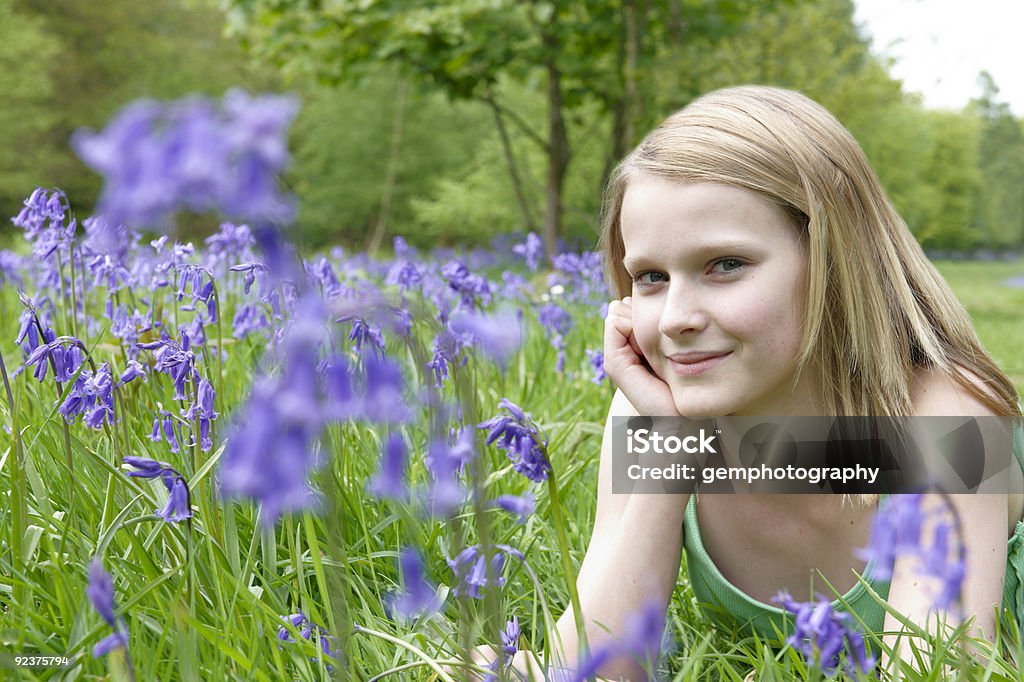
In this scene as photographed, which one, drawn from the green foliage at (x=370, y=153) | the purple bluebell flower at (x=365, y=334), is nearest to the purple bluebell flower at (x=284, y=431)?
the purple bluebell flower at (x=365, y=334)

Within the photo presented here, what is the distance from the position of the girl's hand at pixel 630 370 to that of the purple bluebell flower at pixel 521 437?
2.64 feet

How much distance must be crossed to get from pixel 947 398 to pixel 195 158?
1.82m

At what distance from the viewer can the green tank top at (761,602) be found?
2127 millimetres

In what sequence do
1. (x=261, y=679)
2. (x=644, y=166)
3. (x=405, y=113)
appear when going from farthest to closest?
1. (x=405, y=113)
2. (x=644, y=166)
3. (x=261, y=679)

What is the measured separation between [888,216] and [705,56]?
8.59 metres

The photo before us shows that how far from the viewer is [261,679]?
61.8 inches

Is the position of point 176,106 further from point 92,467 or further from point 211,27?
point 211,27

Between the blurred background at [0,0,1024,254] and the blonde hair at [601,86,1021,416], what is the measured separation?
1.14 m

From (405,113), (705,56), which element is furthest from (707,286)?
(405,113)

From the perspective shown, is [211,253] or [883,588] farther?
[211,253]

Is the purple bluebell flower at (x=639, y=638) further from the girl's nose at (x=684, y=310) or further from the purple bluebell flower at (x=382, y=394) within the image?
the girl's nose at (x=684, y=310)

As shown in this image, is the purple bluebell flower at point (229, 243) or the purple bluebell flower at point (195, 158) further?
the purple bluebell flower at point (229, 243)

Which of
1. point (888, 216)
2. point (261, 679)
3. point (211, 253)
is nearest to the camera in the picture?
point (261, 679)

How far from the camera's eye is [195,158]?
68 centimetres
